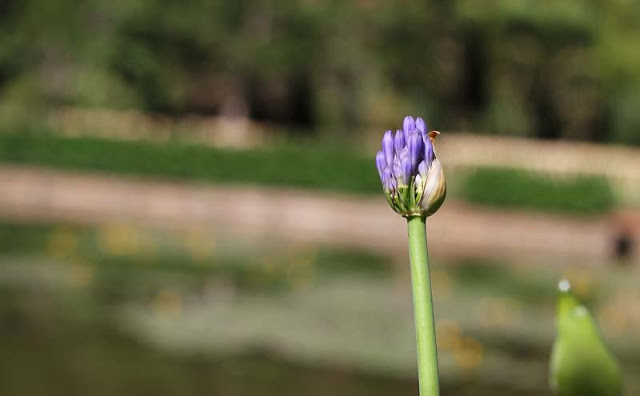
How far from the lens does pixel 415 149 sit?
1235mm

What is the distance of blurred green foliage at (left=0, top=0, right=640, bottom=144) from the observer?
81.1 ft

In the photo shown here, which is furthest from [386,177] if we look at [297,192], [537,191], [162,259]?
[297,192]

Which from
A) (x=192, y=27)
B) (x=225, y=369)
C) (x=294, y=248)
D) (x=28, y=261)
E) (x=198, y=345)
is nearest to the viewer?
(x=225, y=369)

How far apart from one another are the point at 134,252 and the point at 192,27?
36.3 ft

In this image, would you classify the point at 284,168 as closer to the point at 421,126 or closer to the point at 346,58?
the point at 346,58

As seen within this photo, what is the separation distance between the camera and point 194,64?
26656mm

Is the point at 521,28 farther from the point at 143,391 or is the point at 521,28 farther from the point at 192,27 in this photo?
the point at 143,391

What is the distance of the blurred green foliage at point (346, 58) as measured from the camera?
81.1 feet

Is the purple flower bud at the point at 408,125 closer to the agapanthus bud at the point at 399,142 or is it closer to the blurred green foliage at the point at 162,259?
the agapanthus bud at the point at 399,142

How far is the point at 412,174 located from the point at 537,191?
1692cm

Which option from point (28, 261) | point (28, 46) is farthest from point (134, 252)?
point (28, 46)

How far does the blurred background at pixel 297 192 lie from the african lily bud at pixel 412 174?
7.10m

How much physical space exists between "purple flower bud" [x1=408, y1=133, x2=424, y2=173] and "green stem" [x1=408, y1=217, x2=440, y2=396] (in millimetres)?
71

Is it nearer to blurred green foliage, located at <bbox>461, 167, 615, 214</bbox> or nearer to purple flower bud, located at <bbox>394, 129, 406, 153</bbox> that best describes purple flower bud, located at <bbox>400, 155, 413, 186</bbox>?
purple flower bud, located at <bbox>394, 129, 406, 153</bbox>
